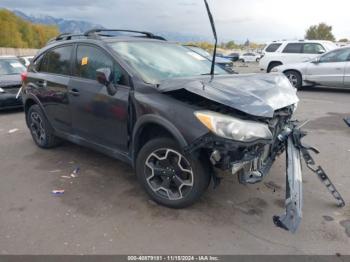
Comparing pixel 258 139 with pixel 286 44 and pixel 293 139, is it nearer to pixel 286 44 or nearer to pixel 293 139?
pixel 293 139

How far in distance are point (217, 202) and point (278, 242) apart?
Answer: 892mm

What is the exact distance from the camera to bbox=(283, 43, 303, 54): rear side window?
52.4 feet

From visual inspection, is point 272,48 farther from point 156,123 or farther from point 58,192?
point 58,192

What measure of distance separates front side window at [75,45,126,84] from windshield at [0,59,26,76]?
5.87 m

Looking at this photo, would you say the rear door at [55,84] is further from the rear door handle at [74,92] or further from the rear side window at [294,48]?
the rear side window at [294,48]

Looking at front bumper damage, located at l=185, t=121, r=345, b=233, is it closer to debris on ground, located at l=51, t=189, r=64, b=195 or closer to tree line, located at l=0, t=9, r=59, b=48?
debris on ground, located at l=51, t=189, r=64, b=195

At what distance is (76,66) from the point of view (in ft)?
16.4

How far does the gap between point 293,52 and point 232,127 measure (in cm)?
1397

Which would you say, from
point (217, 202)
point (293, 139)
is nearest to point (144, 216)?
point (217, 202)

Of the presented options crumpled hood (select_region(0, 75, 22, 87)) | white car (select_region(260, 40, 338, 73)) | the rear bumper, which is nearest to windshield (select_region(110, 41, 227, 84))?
the rear bumper

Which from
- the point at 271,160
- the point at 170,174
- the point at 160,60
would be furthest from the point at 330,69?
the point at 170,174

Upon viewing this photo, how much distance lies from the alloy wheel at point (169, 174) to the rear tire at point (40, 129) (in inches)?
96.4

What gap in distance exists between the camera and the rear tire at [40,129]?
18.9 ft

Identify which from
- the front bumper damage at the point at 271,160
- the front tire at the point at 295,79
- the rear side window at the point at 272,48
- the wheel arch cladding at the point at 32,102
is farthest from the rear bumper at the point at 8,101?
the rear side window at the point at 272,48
